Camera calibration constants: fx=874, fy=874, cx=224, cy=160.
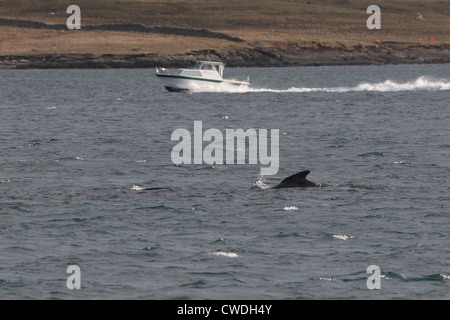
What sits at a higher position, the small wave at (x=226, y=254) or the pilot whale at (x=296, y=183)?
the pilot whale at (x=296, y=183)

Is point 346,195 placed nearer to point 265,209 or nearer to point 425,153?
point 265,209

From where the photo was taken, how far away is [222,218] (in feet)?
107

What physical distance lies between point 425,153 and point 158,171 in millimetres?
16864

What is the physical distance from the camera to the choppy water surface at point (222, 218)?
2453 centimetres

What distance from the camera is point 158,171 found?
46.1 meters

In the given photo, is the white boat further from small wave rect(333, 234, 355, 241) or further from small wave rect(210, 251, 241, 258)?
small wave rect(210, 251, 241, 258)

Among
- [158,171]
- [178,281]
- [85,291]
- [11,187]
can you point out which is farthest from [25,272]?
[158,171]

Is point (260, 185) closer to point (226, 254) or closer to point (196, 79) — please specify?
point (226, 254)

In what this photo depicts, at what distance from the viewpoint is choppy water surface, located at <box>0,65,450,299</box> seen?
24.5 metres

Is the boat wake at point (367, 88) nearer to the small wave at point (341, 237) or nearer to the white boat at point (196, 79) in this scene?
the white boat at point (196, 79)

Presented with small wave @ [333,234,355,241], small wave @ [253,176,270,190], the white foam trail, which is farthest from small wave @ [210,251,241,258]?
small wave @ [253,176,270,190]

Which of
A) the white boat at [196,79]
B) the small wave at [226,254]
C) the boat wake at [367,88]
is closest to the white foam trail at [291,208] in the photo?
the small wave at [226,254]

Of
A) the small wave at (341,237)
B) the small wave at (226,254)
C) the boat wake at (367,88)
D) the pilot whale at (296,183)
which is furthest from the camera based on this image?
the boat wake at (367,88)
